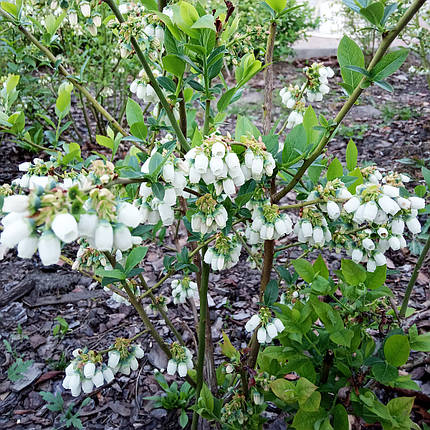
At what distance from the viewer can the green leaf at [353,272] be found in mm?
1267

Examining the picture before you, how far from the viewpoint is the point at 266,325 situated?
146 centimetres

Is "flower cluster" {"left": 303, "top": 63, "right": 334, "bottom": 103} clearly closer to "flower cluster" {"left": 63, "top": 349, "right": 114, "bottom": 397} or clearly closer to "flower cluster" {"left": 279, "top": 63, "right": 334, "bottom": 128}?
"flower cluster" {"left": 279, "top": 63, "right": 334, "bottom": 128}

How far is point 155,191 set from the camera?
3.22ft

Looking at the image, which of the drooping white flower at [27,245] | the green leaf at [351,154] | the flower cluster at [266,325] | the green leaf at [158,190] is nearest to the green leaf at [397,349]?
the flower cluster at [266,325]

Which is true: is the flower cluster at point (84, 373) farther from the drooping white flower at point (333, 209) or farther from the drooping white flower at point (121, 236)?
the drooping white flower at point (333, 209)

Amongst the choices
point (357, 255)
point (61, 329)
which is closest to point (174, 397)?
point (61, 329)

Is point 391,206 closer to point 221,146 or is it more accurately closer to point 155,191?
point 221,146

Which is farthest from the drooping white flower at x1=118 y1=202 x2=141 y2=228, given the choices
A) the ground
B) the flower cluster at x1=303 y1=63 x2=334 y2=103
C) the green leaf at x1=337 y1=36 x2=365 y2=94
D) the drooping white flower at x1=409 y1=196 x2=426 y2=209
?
the ground

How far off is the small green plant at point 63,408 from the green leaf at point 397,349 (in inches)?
53.7

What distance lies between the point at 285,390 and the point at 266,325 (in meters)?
0.22

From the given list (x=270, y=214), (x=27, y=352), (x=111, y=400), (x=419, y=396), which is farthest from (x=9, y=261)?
(x=419, y=396)

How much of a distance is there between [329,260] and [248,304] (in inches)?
27.7

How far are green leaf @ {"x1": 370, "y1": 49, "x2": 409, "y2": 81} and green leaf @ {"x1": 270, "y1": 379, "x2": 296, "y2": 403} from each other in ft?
3.04

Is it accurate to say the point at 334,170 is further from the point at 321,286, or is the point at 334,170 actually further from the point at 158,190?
the point at 158,190
